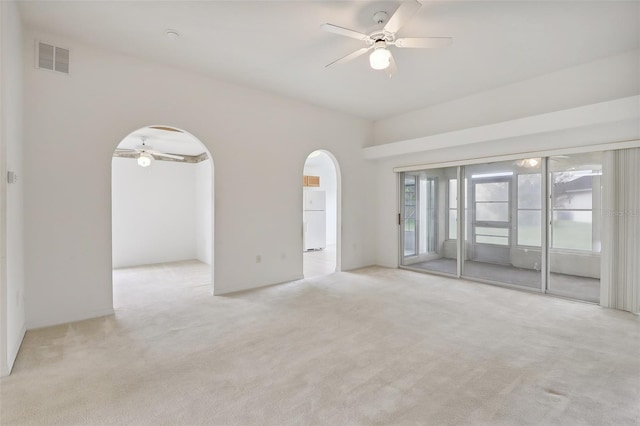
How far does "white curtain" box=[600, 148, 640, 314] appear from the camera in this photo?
12.2ft

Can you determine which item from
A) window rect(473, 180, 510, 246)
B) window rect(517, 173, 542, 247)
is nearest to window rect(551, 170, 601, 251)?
window rect(517, 173, 542, 247)

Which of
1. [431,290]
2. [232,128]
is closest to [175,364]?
[232,128]

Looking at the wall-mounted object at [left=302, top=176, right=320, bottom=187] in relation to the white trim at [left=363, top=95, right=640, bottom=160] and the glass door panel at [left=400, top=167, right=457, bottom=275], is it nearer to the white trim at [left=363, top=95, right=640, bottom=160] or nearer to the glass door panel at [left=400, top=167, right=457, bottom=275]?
the glass door panel at [left=400, top=167, right=457, bottom=275]

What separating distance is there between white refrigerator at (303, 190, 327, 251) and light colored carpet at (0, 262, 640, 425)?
506 cm

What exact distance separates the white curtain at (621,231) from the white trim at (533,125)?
0.51 metres

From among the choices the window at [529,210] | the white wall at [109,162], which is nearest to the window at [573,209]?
the window at [529,210]

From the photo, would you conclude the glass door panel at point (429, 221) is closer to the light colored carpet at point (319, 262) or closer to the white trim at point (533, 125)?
the white trim at point (533, 125)

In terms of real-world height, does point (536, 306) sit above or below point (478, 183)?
below

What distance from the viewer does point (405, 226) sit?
257 inches

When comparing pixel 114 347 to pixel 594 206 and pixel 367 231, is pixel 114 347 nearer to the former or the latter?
pixel 367 231

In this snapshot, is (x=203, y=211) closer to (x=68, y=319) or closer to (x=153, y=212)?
(x=153, y=212)

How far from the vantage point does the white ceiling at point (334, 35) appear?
2871 mm

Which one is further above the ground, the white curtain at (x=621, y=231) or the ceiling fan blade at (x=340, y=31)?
the ceiling fan blade at (x=340, y=31)

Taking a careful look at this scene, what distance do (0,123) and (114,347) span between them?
6.75ft
